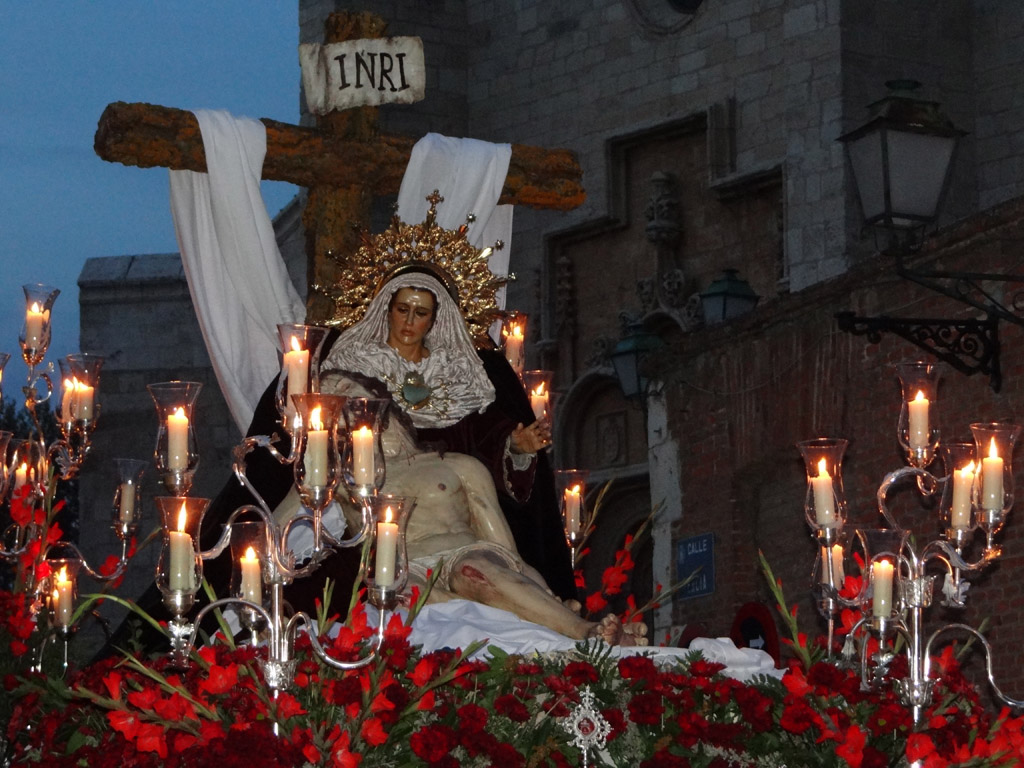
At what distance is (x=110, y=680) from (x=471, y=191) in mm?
3475

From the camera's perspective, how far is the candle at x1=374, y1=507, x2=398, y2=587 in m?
5.89

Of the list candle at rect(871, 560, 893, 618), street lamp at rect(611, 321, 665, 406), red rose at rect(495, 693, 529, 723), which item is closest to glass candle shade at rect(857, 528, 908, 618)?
candle at rect(871, 560, 893, 618)

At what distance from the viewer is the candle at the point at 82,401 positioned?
27.7 feet

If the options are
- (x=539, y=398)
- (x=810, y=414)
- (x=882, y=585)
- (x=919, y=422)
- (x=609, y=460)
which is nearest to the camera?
(x=882, y=585)

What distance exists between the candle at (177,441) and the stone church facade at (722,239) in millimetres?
6567

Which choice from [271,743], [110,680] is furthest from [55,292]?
[271,743]

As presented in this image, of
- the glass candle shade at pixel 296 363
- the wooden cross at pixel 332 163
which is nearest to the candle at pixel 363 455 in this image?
the glass candle shade at pixel 296 363

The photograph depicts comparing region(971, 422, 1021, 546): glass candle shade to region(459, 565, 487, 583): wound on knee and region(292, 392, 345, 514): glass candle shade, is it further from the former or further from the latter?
region(292, 392, 345, 514): glass candle shade

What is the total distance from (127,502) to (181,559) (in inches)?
68.8

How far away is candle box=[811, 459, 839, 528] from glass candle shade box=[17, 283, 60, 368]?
354cm

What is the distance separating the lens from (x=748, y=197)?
19016 mm

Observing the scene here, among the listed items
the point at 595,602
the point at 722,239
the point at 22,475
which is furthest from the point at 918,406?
the point at 722,239

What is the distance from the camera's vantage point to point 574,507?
8875 millimetres

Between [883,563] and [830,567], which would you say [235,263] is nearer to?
[830,567]
